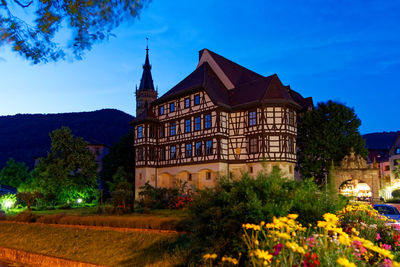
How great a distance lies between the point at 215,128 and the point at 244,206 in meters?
27.7

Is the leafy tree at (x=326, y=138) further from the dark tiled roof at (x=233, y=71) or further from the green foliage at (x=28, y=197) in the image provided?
the green foliage at (x=28, y=197)

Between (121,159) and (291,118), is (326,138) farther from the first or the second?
(121,159)

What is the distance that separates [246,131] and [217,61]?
34.0 ft

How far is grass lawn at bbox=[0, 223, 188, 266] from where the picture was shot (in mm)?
13205

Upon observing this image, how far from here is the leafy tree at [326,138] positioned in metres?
38.7

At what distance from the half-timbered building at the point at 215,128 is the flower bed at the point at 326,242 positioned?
22194mm

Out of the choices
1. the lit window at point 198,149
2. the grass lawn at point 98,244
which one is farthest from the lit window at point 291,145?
the grass lawn at point 98,244

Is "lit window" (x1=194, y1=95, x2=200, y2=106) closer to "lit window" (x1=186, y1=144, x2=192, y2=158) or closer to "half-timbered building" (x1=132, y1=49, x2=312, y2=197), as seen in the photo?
"half-timbered building" (x1=132, y1=49, x2=312, y2=197)

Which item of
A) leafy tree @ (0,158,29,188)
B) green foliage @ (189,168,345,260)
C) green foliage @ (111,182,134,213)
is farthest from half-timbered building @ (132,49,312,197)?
leafy tree @ (0,158,29,188)

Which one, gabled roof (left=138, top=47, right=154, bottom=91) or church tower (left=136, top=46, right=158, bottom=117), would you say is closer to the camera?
church tower (left=136, top=46, right=158, bottom=117)

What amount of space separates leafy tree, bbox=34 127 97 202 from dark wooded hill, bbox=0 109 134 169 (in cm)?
7069

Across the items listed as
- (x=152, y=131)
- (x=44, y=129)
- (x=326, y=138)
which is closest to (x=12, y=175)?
(x=152, y=131)

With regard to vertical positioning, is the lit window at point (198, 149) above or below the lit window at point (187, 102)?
below

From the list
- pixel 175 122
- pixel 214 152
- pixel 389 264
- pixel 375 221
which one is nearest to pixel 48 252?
pixel 375 221
